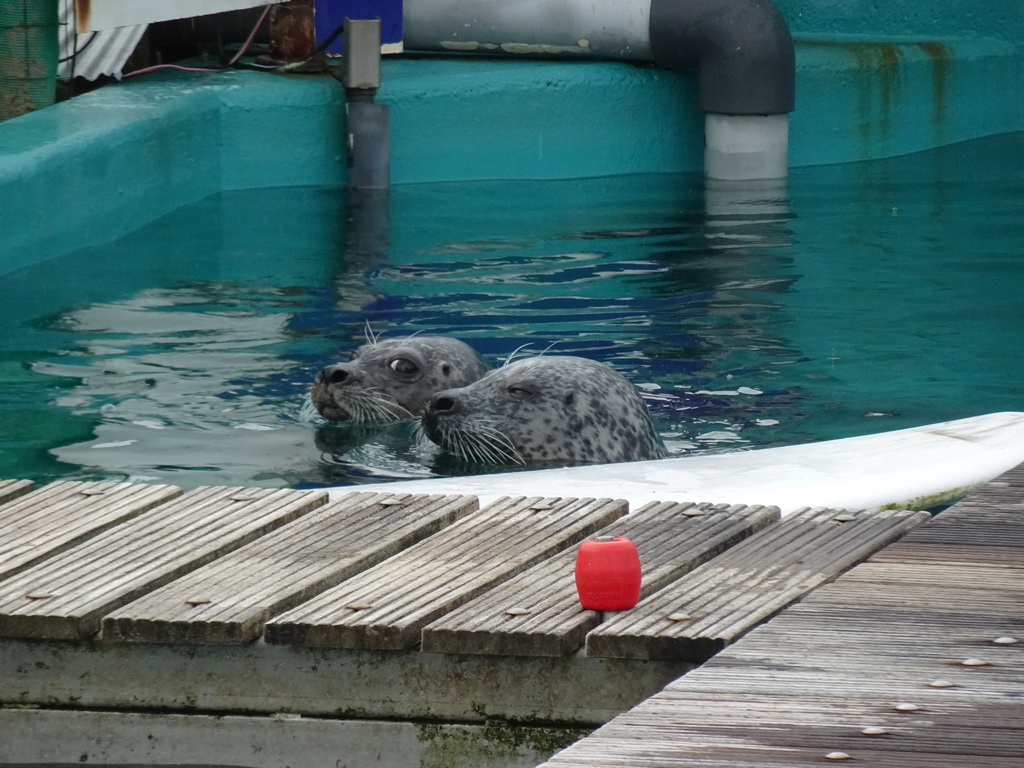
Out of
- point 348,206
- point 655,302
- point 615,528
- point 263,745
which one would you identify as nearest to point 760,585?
point 615,528

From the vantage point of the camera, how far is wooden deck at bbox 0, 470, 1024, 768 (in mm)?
2930

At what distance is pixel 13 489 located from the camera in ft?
14.8

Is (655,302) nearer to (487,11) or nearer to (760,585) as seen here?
(487,11)

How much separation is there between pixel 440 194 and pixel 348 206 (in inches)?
33.9

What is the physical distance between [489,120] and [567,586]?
935 centimetres

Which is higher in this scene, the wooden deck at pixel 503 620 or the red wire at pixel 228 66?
the red wire at pixel 228 66

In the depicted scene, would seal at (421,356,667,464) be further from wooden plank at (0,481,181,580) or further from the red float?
the red float

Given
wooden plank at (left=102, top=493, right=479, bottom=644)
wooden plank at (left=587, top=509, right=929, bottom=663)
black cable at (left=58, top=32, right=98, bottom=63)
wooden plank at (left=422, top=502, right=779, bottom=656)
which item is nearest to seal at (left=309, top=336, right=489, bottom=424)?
wooden plank at (left=102, top=493, right=479, bottom=644)

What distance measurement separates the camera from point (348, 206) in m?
11.5

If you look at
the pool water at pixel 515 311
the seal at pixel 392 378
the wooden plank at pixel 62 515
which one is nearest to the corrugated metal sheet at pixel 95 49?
the pool water at pixel 515 311

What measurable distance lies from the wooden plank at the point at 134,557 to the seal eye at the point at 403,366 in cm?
234

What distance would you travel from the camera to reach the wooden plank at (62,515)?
3973 mm

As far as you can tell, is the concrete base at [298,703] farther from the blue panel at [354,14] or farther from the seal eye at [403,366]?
the blue panel at [354,14]

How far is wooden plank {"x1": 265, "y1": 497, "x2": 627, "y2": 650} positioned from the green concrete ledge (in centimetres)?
560
